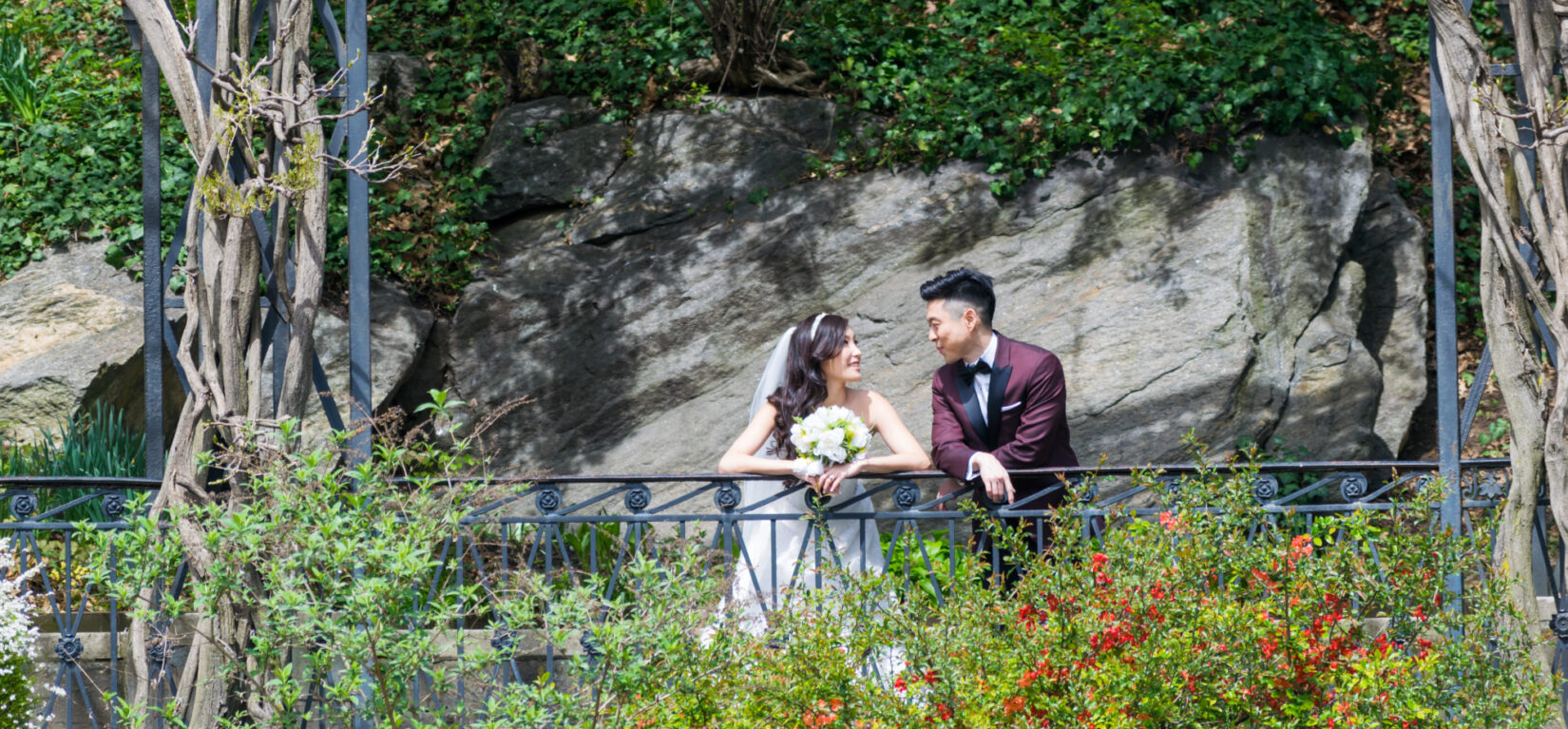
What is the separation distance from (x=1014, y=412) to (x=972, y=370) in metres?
0.26

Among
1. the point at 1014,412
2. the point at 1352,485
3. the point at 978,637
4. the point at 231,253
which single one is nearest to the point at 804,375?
the point at 1014,412

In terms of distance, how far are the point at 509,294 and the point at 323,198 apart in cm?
381

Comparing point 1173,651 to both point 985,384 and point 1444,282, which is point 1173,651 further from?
point 1444,282

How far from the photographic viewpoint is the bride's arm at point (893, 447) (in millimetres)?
5055

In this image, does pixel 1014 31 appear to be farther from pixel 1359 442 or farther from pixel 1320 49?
pixel 1359 442

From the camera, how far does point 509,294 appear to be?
28.2ft

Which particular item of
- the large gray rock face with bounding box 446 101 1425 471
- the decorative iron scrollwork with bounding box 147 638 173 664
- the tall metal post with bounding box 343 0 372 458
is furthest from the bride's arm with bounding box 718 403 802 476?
the large gray rock face with bounding box 446 101 1425 471

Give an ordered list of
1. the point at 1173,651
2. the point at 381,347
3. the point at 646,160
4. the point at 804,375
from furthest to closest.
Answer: the point at 646,160, the point at 381,347, the point at 804,375, the point at 1173,651

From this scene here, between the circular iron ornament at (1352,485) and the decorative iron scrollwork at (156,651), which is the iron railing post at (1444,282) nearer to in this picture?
the circular iron ornament at (1352,485)

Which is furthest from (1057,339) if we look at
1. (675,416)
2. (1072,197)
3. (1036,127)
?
(675,416)

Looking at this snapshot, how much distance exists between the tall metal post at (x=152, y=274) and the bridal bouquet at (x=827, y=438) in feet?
8.16

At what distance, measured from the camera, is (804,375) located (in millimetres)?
5445

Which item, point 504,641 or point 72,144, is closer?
point 504,641

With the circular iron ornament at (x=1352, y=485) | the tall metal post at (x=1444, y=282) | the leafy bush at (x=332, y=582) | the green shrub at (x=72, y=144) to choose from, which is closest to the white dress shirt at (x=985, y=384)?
the circular iron ornament at (x=1352, y=485)
